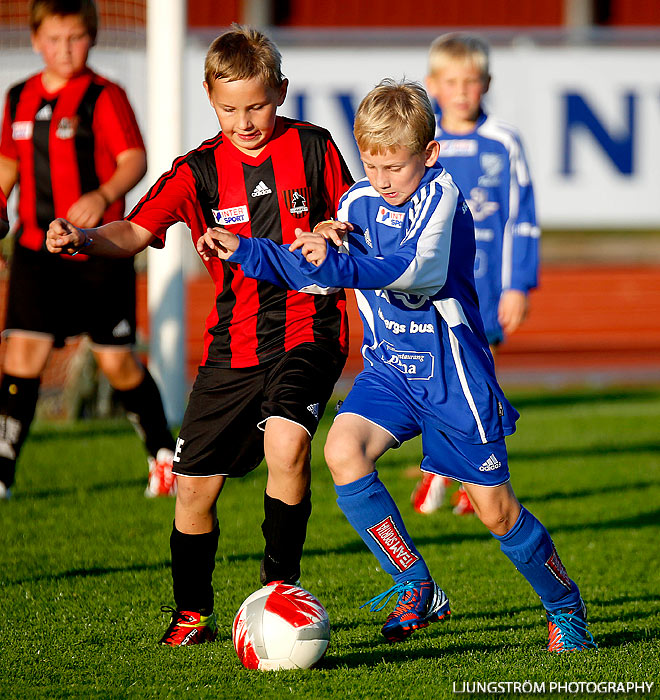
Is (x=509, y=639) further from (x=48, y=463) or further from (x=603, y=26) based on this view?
(x=603, y=26)

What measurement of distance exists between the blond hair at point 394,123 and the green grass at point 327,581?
1.60 m

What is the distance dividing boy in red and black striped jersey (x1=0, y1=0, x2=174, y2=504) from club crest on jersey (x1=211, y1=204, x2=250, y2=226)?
6.68ft

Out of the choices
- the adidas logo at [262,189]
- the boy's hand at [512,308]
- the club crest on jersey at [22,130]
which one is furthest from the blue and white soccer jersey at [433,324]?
the club crest on jersey at [22,130]

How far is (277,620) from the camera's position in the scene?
3.48m

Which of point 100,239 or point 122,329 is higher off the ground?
point 100,239

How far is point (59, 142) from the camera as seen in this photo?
19.4ft

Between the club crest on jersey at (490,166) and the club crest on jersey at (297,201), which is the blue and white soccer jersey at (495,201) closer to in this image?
the club crest on jersey at (490,166)

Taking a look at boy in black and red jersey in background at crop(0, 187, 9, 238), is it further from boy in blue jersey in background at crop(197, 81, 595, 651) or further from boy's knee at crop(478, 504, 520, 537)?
boy's knee at crop(478, 504, 520, 537)

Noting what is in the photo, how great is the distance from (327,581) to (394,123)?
1.99 metres

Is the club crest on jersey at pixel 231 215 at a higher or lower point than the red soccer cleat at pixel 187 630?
higher

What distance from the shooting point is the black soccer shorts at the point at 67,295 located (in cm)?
592

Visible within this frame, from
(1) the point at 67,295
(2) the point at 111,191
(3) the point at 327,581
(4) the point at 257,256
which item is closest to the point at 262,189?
(4) the point at 257,256

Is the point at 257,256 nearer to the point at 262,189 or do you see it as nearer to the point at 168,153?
the point at 262,189

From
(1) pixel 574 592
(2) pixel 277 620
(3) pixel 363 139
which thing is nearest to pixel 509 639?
(1) pixel 574 592
